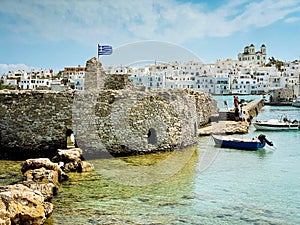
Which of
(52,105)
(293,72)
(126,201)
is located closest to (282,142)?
(52,105)

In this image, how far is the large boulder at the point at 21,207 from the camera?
9523mm

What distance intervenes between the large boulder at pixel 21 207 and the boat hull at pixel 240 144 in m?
14.5

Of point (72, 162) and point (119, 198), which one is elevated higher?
point (72, 162)

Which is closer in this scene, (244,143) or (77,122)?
(77,122)

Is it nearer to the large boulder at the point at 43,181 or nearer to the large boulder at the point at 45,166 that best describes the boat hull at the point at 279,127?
the large boulder at the point at 45,166

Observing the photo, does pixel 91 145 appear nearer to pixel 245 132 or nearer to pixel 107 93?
pixel 107 93

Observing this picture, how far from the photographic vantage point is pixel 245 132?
31297 mm

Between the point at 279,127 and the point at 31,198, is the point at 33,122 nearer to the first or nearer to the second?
the point at 31,198

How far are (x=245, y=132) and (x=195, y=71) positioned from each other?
10472cm

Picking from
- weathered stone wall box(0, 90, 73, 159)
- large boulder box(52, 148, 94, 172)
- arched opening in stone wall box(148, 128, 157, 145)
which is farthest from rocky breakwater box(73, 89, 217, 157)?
large boulder box(52, 148, 94, 172)

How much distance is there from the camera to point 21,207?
984cm

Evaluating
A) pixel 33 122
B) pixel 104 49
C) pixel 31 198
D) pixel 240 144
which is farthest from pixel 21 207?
pixel 104 49

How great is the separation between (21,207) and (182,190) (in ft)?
18.0

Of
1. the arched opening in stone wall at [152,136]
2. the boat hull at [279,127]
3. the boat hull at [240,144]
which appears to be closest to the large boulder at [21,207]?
the arched opening in stone wall at [152,136]
